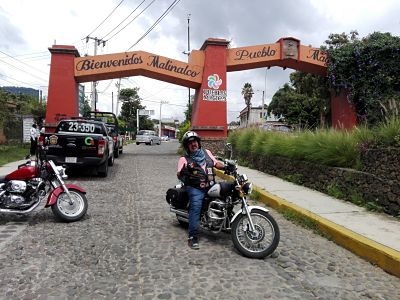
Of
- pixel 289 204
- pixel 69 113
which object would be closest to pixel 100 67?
pixel 69 113

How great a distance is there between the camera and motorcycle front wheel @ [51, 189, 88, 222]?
22.4 feet

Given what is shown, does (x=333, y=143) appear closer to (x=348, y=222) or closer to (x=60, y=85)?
(x=348, y=222)

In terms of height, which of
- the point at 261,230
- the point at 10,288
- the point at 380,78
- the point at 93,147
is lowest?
the point at 10,288

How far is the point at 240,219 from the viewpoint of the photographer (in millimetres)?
5344

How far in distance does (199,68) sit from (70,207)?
1530 centimetres

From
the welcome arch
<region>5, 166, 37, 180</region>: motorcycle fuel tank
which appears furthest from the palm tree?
<region>5, 166, 37, 180</region>: motorcycle fuel tank

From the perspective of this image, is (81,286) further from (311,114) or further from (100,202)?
(311,114)

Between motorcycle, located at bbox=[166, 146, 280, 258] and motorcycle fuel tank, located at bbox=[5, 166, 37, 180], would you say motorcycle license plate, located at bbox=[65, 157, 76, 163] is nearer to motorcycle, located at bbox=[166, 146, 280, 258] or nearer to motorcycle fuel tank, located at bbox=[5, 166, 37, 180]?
motorcycle fuel tank, located at bbox=[5, 166, 37, 180]

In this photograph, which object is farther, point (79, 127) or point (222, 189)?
point (79, 127)

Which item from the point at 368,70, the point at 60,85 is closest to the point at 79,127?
the point at 60,85

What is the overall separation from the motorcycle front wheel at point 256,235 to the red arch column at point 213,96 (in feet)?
51.9

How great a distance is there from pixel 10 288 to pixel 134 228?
102 inches

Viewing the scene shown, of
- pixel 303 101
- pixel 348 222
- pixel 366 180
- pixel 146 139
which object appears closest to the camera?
pixel 348 222

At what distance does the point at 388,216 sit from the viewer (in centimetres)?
704
